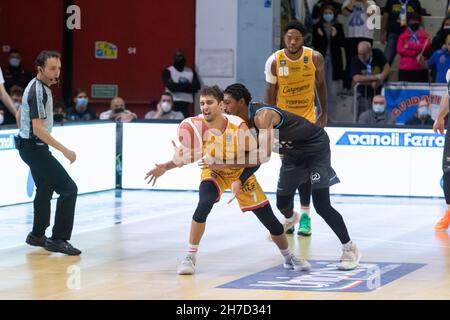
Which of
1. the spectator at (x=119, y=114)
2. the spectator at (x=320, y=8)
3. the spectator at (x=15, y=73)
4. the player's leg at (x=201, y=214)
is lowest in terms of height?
the player's leg at (x=201, y=214)

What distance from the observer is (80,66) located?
25.2 metres

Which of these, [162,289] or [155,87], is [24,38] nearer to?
[155,87]

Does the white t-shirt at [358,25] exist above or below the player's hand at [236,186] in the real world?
above

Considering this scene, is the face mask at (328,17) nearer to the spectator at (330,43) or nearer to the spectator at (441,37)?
the spectator at (330,43)

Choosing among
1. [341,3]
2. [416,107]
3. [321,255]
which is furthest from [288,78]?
[341,3]

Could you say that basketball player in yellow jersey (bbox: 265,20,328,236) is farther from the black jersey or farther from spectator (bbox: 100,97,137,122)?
spectator (bbox: 100,97,137,122)

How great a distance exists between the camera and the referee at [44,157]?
12258 millimetres

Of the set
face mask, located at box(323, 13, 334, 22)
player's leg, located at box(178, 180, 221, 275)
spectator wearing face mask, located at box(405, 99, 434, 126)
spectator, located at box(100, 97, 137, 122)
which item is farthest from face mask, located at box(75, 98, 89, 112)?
player's leg, located at box(178, 180, 221, 275)

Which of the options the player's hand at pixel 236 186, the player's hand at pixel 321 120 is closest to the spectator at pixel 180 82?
the player's hand at pixel 321 120

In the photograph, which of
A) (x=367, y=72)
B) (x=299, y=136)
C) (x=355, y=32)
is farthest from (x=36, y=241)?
(x=355, y=32)

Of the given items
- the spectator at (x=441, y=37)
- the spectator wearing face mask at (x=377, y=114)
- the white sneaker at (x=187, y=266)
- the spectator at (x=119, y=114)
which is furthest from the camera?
the spectator at (x=441, y=37)

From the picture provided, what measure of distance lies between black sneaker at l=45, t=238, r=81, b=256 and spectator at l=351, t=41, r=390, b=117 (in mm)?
9597

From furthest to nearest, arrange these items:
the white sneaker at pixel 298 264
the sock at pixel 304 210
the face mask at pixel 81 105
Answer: the face mask at pixel 81 105
the sock at pixel 304 210
the white sneaker at pixel 298 264

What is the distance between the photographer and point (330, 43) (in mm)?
22500
